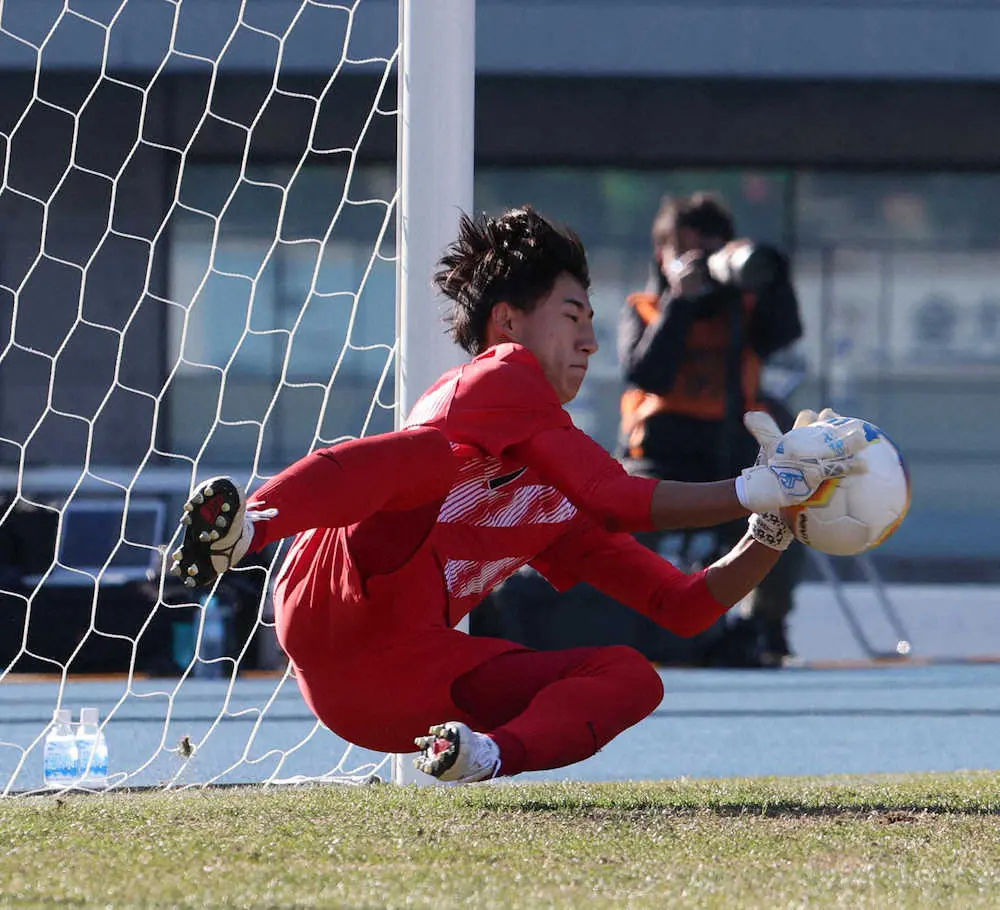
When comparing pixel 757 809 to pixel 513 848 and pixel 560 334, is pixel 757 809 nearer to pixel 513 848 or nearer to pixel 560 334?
pixel 513 848

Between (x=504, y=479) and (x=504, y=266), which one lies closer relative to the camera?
(x=504, y=479)

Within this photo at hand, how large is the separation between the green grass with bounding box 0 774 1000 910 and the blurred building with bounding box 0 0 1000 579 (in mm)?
6655

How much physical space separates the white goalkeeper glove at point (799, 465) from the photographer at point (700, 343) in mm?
3710

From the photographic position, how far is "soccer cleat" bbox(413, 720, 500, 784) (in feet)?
8.93

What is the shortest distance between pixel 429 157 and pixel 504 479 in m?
1.21

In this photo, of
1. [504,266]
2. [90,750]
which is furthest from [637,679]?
[90,750]

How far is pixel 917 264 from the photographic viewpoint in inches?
488

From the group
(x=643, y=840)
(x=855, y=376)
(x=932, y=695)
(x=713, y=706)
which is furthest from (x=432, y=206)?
(x=855, y=376)

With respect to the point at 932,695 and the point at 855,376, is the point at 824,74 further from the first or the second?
the point at 932,695

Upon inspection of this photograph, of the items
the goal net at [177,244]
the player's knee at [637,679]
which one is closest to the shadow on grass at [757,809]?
the player's knee at [637,679]

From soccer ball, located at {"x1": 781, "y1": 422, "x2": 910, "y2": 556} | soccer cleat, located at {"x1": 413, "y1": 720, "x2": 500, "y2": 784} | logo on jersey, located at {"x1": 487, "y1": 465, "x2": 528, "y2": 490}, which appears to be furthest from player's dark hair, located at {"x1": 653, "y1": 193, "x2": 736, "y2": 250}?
soccer cleat, located at {"x1": 413, "y1": 720, "x2": 500, "y2": 784}

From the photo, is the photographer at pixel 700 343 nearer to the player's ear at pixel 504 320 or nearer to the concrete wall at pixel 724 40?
the player's ear at pixel 504 320

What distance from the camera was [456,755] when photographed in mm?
2727

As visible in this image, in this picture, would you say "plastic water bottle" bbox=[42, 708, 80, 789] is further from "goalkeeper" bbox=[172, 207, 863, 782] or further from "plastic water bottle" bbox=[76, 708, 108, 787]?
"goalkeeper" bbox=[172, 207, 863, 782]
